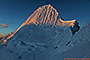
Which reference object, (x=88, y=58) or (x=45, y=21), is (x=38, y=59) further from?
(x=45, y=21)

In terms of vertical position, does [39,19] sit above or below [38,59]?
above

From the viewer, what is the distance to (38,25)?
31453 millimetres

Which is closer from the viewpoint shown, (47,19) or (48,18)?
(47,19)

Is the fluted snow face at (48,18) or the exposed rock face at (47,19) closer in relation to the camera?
the exposed rock face at (47,19)

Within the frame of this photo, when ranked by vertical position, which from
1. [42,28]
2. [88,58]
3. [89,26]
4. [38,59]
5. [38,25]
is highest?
[38,25]

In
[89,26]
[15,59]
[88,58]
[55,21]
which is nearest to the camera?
[88,58]

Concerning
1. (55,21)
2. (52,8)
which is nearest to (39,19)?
(55,21)

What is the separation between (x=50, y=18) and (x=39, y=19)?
6.76 meters

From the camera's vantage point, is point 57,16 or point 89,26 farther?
point 57,16

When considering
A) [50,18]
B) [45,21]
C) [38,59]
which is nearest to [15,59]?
[38,59]

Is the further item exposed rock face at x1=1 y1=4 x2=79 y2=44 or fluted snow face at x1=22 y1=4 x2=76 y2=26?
fluted snow face at x1=22 y1=4 x2=76 y2=26

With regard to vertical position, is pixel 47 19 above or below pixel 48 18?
below

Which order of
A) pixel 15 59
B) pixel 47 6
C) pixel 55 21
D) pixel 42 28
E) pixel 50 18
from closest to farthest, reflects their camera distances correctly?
pixel 15 59 → pixel 42 28 → pixel 55 21 → pixel 50 18 → pixel 47 6

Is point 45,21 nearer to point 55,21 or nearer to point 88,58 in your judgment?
point 55,21
